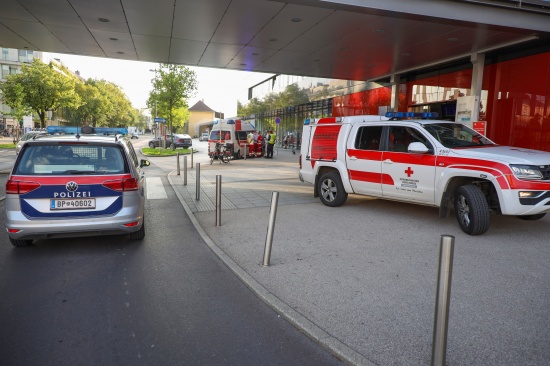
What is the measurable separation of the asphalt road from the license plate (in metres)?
0.72

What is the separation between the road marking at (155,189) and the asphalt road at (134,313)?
4.71 m

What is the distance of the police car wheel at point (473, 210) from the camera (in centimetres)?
601

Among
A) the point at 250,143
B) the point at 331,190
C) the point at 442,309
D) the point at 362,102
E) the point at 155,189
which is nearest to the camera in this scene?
the point at 442,309

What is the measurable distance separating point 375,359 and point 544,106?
1295 centimetres

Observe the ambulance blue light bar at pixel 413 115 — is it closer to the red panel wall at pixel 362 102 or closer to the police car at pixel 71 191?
the police car at pixel 71 191

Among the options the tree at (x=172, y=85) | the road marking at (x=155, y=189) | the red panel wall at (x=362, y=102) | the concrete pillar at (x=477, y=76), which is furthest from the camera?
the tree at (x=172, y=85)

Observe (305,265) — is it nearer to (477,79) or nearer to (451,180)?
(451,180)

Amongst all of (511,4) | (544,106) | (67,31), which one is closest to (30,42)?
(67,31)

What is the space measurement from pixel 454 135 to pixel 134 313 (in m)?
6.25

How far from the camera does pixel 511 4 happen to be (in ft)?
31.6

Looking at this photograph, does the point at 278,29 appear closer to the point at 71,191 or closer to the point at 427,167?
the point at 427,167

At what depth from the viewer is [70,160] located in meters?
5.28

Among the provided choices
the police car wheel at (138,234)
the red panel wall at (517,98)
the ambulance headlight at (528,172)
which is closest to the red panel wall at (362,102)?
the red panel wall at (517,98)

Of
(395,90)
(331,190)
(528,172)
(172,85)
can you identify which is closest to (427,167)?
(528,172)
